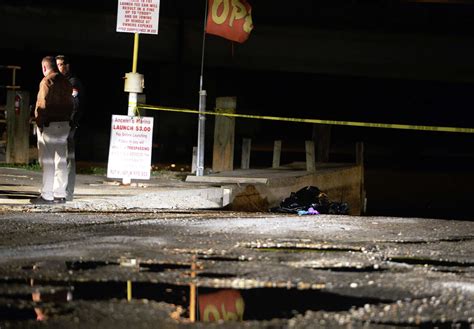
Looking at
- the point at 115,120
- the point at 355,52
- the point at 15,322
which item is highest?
the point at 355,52

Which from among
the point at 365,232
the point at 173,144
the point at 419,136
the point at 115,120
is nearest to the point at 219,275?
the point at 365,232

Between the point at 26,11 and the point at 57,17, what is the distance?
0.83 m

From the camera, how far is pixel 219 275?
30.4 feet

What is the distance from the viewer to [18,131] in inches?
856

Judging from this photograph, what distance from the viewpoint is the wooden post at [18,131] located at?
21672 millimetres

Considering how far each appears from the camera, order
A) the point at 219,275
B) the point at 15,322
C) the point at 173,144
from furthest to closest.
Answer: the point at 173,144 < the point at 219,275 < the point at 15,322

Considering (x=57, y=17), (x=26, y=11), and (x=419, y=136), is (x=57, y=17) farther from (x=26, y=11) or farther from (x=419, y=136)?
(x=419, y=136)

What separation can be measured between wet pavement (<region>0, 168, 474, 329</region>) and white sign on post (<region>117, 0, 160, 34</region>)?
144 inches

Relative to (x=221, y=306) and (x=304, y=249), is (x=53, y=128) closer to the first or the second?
(x=304, y=249)

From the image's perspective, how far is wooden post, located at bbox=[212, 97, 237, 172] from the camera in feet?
66.5

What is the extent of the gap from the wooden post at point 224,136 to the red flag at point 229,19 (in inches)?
47.0

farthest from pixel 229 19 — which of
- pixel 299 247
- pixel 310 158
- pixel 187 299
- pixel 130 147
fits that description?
pixel 187 299

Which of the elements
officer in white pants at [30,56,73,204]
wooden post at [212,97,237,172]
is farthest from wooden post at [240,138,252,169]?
officer in white pants at [30,56,73,204]

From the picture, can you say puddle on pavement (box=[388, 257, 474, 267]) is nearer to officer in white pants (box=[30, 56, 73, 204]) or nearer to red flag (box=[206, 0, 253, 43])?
officer in white pants (box=[30, 56, 73, 204])
